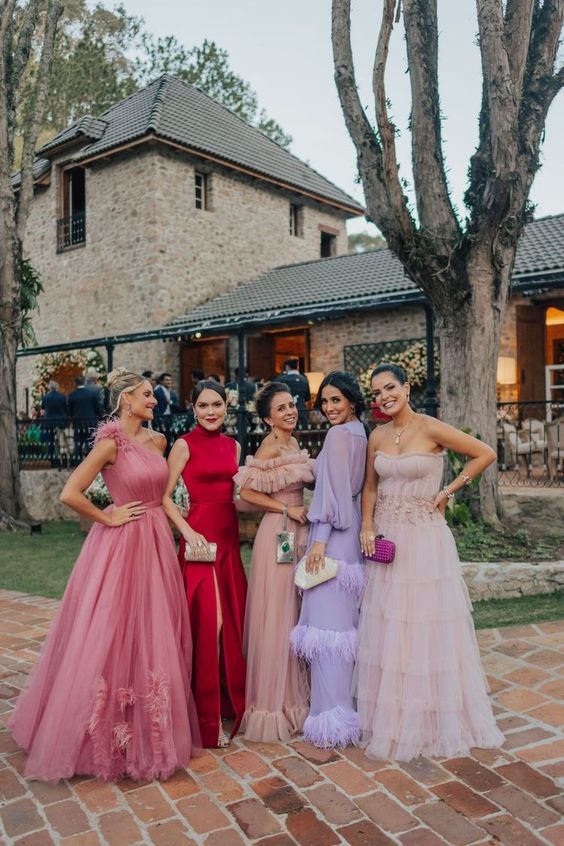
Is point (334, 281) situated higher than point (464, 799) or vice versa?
point (334, 281)

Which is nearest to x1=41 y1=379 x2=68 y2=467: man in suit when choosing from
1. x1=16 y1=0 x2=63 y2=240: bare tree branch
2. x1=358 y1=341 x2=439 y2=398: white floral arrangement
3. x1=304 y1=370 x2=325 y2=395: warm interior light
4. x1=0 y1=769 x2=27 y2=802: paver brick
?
x1=16 y1=0 x2=63 y2=240: bare tree branch

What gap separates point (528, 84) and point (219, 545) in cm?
654

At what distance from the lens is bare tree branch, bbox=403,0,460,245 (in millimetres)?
7660

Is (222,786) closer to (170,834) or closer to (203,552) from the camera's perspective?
(170,834)

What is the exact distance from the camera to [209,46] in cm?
2678

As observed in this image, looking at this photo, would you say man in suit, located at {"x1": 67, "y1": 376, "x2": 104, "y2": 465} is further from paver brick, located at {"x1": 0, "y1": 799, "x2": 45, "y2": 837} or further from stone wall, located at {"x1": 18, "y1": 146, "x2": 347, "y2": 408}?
paver brick, located at {"x1": 0, "y1": 799, "x2": 45, "y2": 837}

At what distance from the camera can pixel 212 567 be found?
3611 mm

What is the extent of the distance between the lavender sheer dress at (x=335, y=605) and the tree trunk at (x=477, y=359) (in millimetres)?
4413

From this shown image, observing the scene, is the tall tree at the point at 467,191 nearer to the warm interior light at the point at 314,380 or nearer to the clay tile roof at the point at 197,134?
the warm interior light at the point at 314,380

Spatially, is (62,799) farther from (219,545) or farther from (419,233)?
(419,233)

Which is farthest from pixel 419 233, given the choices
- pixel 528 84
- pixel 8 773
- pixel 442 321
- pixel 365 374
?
pixel 365 374

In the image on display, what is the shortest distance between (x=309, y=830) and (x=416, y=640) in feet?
3.18

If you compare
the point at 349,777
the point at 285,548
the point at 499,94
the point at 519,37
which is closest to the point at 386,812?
the point at 349,777

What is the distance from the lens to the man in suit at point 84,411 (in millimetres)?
12359
